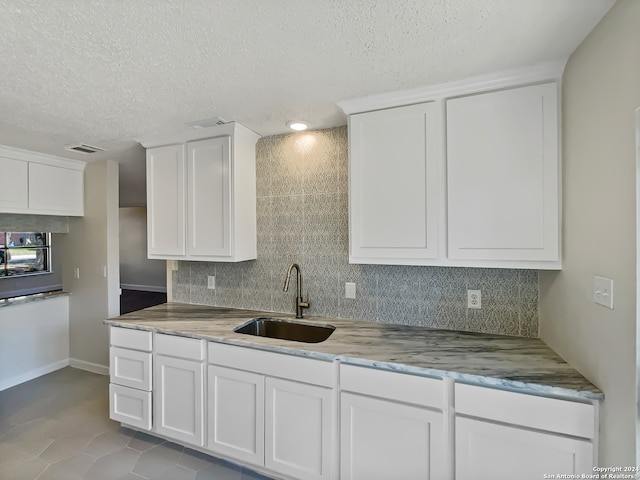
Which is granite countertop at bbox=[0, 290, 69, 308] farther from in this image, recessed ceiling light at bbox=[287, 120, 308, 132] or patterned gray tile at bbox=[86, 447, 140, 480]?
recessed ceiling light at bbox=[287, 120, 308, 132]

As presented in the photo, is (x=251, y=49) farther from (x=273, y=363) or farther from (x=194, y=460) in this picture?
(x=194, y=460)

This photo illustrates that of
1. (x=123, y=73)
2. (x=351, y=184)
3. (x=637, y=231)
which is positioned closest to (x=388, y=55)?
(x=351, y=184)

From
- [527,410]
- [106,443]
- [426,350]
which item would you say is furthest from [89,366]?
[527,410]

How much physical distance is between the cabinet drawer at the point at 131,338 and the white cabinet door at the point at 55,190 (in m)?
1.73

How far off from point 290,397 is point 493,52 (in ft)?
6.51

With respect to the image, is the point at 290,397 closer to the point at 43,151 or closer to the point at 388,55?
the point at 388,55

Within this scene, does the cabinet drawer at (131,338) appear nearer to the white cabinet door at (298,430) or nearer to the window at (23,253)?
the white cabinet door at (298,430)

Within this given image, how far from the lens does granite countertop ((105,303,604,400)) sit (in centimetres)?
130

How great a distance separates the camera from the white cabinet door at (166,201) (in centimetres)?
241

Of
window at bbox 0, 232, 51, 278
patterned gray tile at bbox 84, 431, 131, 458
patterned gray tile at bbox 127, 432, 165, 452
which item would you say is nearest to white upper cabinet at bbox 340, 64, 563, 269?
patterned gray tile at bbox 127, 432, 165, 452

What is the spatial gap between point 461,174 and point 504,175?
201 mm

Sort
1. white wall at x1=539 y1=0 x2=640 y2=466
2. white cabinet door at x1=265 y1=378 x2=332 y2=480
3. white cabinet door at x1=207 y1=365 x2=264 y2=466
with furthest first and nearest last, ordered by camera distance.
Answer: white cabinet door at x1=207 y1=365 x2=264 y2=466
white cabinet door at x1=265 y1=378 x2=332 y2=480
white wall at x1=539 y1=0 x2=640 y2=466

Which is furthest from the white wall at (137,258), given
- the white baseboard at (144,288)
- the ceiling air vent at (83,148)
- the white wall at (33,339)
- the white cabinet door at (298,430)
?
the white cabinet door at (298,430)

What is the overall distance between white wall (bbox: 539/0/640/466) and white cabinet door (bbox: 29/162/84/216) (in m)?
4.16
